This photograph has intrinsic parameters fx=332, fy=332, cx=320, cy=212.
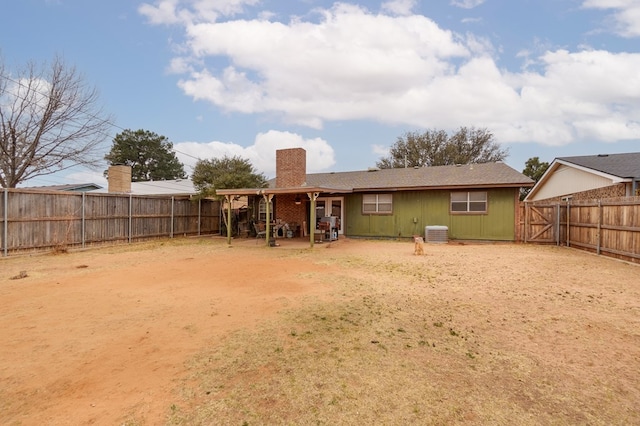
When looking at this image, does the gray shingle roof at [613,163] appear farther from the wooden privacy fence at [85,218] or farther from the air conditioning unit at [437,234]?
the wooden privacy fence at [85,218]

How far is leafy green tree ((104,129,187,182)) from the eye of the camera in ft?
154

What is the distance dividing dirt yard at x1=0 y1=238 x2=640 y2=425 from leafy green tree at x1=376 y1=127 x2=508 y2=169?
3021 centimetres

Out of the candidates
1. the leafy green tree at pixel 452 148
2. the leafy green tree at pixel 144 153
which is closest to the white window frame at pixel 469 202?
the leafy green tree at pixel 452 148

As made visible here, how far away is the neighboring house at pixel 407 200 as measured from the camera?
14336mm

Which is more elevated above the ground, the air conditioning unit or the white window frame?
the white window frame

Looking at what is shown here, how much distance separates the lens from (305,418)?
7.81 ft

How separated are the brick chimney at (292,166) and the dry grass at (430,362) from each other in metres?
11.1

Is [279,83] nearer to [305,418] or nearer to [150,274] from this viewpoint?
[150,274]

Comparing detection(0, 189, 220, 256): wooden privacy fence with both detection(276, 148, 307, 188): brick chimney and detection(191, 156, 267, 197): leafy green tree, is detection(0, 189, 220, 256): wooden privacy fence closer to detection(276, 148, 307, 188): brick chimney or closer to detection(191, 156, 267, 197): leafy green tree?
detection(191, 156, 267, 197): leafy green tree

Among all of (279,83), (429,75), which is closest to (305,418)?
(279,83)

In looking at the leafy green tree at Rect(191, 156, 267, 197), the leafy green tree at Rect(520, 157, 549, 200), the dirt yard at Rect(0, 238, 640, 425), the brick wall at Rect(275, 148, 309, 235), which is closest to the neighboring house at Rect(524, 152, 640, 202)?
the dirt yard at Rect(0, 238, 640, 425)

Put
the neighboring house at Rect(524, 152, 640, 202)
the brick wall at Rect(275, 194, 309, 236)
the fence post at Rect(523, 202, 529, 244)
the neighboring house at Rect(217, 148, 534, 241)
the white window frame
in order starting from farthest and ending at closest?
the brick wall at Rect(275, 194, 309, 236) < the white window frame < the neighboring house at Rect(217, 148, 534, 241) < the fence post at Rect(523, 202, 529, 244) < the neighboring house at Rect(524, 152, 640, 202)

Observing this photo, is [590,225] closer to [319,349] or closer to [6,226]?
[319,349]

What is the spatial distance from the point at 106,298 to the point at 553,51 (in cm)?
1639
